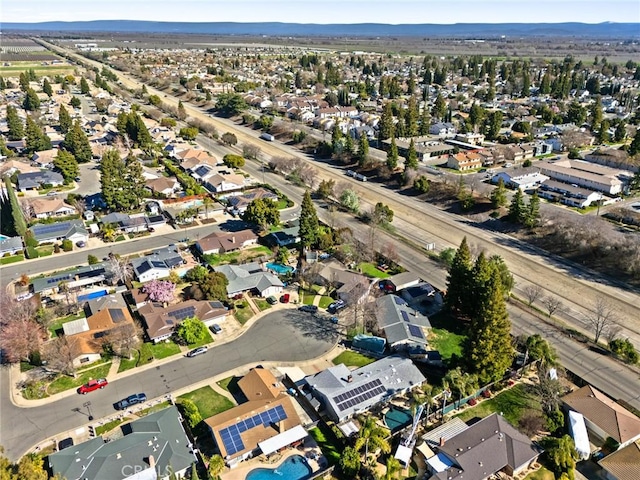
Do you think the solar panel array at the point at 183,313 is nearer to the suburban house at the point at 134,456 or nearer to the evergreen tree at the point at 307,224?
the suburban house at the point at 134,456


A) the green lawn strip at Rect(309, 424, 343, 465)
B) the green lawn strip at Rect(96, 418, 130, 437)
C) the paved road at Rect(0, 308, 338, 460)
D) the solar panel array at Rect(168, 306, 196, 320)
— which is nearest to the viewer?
the green lawn strip at Rect(309, 424, 343, 465)

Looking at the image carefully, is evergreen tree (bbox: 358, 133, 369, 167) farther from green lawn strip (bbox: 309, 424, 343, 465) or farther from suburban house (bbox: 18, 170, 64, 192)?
green lawn strip (bbox: 309, 424, 343, 465)

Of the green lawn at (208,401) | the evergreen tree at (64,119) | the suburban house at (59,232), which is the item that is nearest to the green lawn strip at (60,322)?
the green lawn at (208,401)

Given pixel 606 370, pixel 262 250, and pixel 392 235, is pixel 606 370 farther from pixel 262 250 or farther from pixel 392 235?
pixel 262 250

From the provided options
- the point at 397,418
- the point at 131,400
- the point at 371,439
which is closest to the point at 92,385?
the point at 131,400

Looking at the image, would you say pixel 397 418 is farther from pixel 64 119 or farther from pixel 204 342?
pixel 64 119

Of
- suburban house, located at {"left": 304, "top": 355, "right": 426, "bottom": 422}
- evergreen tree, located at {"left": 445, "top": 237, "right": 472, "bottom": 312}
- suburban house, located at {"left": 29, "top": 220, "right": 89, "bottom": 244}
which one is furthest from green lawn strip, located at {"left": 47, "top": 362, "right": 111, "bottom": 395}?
evergreen tree, located at {"left": 445, "top": 237, "right": 472, "bottom": 312}
